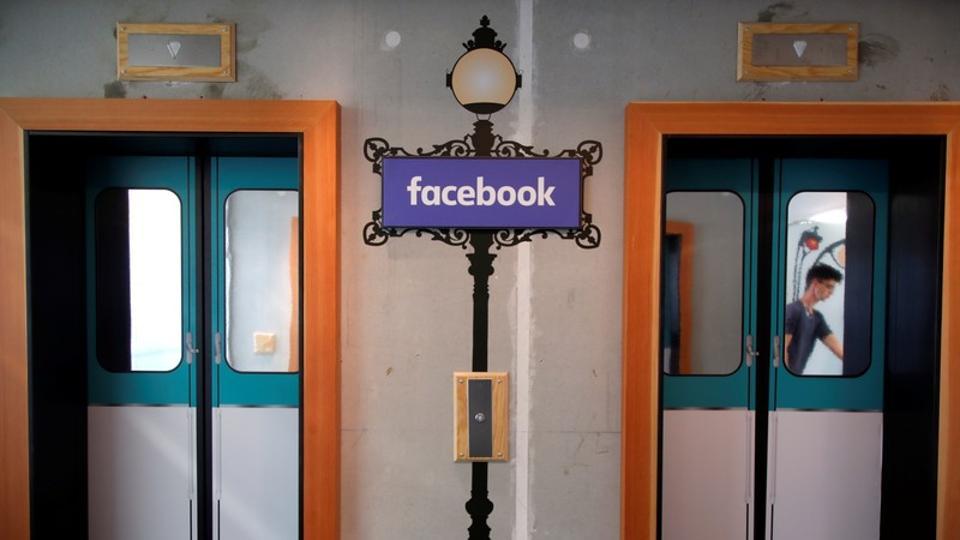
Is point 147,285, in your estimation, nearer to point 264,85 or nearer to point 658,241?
point 264,85

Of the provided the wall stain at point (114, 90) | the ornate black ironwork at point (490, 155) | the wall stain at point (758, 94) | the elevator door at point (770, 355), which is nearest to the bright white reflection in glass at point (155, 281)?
the wall stain at point (114, 90)

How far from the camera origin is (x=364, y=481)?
2.08 metres

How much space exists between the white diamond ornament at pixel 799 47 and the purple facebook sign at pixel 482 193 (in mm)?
896

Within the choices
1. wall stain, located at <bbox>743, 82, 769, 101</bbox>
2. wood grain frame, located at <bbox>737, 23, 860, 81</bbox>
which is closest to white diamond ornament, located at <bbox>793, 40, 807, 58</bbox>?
wood grain frame, located at <bbox>737, 23, 860, 81</bbox>

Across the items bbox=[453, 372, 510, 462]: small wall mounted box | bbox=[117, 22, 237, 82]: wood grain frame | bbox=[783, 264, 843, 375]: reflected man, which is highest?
bbox=[117, 22, 237, 82]: wood grain frame

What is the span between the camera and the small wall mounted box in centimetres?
206

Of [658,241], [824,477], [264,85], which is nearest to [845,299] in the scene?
[824,477]

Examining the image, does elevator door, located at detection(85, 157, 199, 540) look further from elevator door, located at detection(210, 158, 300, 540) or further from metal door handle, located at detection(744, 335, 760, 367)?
metal door handle, located at detection(744, 335, 760, 367)

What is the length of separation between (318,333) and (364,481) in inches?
23.1

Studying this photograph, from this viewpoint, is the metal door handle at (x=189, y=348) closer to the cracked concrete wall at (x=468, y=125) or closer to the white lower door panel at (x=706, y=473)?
the cracked concrete wall at (x=468, y=125)

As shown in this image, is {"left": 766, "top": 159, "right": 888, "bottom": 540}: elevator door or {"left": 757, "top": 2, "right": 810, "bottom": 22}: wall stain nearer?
{"left": 757, "top": 2, "right": 810, "bottom": 22}: wall stain

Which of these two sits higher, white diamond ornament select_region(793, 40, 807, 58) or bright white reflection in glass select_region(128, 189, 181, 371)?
white diamond ornament select_region(793, 40, 807, 58)

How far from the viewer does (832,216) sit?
2.44m

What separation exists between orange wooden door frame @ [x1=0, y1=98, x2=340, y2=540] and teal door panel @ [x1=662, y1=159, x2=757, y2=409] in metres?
1.44
